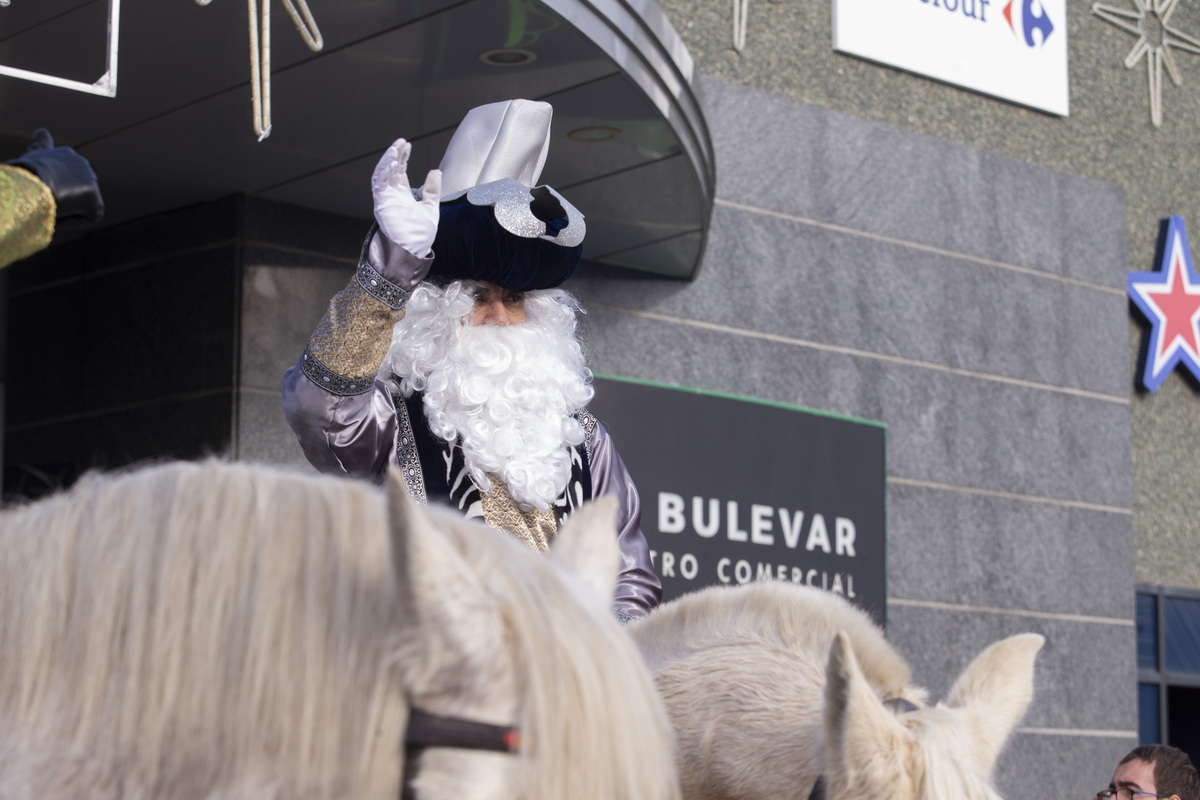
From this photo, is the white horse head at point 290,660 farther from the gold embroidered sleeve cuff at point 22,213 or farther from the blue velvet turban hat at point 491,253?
the blue velvet turban hat at point 491,253

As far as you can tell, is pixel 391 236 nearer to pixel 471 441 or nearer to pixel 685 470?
pixel 471 441

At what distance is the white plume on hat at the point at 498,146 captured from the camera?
2951mm

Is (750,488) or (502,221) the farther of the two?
(750,488)

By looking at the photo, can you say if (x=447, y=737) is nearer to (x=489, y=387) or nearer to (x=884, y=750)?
(x=884, y=750)

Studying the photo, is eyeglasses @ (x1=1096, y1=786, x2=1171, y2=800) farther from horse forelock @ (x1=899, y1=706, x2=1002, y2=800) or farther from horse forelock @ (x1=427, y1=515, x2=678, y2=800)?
horse forelock @ (x1=427, y1=515, x2=678, y2=800)

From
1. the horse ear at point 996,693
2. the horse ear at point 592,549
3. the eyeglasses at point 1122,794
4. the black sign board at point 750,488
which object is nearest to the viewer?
the horse ear at point 592,549

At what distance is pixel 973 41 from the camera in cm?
828

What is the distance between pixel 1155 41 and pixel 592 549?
9.34 m

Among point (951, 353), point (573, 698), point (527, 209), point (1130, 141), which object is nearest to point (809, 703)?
point (573, 698)

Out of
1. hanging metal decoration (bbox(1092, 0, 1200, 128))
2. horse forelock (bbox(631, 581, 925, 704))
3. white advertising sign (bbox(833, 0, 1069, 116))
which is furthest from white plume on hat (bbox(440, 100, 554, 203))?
hanging metal decoration (bbox(1092, 0, 1200, 128))

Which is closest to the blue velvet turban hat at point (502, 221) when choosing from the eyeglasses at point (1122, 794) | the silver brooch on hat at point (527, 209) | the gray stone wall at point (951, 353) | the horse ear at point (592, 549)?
the silver brooch on hat at point (527, 209)

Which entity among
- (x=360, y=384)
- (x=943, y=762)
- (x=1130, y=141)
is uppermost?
(x=1130, y=141)

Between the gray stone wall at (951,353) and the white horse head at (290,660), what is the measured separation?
18.5 ft

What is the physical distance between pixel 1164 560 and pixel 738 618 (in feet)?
26.1
